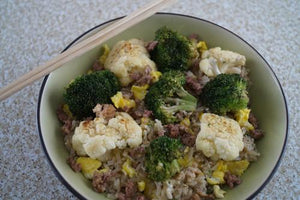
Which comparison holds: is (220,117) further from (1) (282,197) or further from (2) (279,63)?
(2) (279,63)

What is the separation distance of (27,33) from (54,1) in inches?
12.1

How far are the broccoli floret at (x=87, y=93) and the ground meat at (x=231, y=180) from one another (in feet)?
1.96

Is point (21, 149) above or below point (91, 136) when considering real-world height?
below

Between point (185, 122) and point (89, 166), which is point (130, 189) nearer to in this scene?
point (89, 166)

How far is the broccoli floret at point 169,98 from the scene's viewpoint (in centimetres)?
152

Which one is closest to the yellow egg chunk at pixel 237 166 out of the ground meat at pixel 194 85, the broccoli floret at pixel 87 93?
the ground meat at pixel 194 85

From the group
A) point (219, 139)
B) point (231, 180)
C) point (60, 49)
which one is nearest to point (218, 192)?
point (231, 180)

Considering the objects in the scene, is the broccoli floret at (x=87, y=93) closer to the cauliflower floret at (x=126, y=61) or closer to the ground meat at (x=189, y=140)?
the cauliflower floret at (x=126, y=61)

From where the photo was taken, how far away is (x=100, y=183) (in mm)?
1404

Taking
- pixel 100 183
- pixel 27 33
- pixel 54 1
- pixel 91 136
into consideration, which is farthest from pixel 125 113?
pixel 54 1

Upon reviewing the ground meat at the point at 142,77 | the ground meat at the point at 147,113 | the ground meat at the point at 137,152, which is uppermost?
the ground meat at the point at 142,77

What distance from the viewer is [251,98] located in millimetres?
1707

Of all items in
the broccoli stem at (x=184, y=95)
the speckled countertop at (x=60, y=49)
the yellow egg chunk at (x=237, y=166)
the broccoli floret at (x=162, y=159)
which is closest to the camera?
the broccoli floret at (x=162, y=159)

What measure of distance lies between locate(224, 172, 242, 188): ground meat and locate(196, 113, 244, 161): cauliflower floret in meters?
0.08
